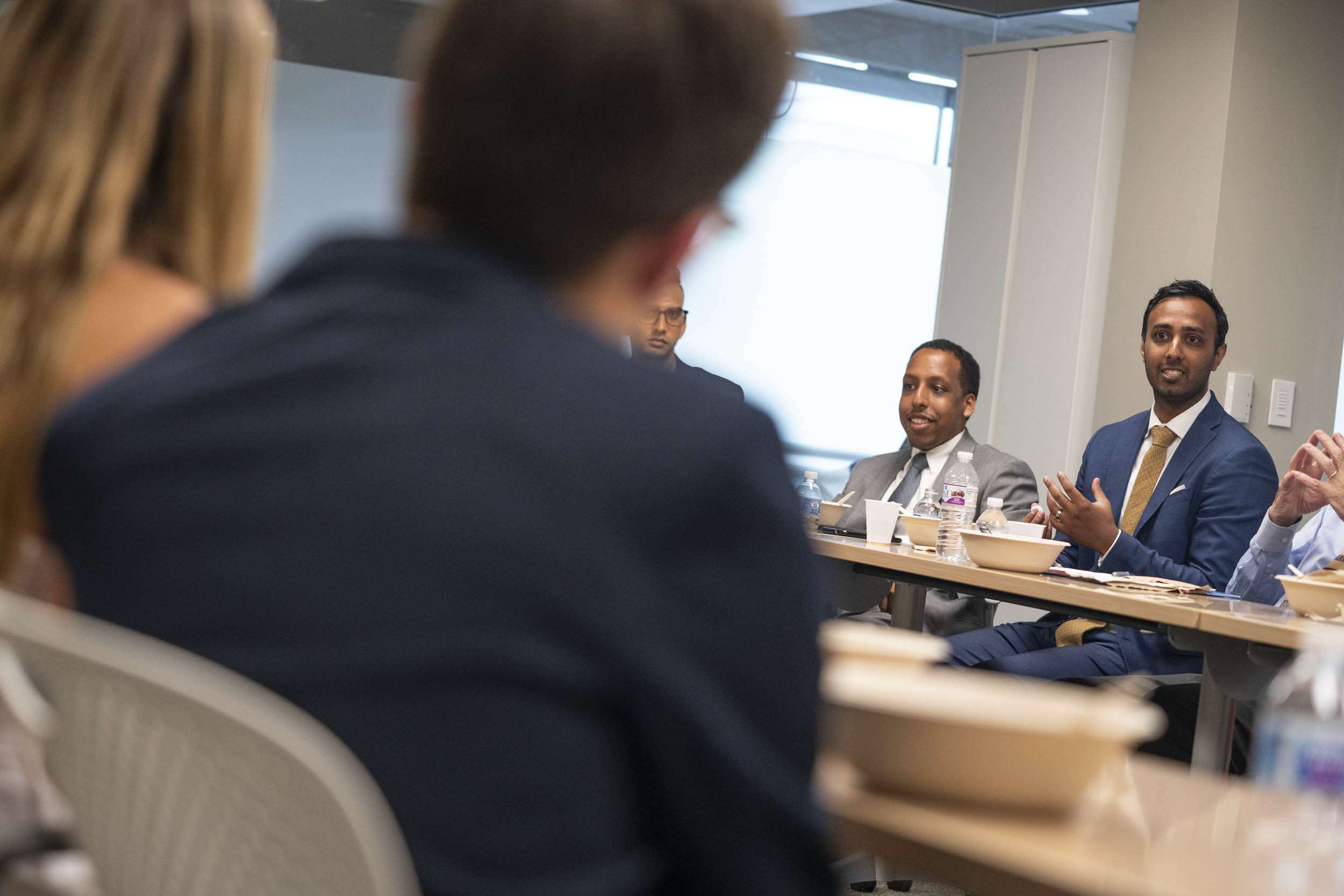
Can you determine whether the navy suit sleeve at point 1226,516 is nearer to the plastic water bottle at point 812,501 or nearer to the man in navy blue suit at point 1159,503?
the man in navy blue suit at point 1159,503

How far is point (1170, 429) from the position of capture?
3.62 m

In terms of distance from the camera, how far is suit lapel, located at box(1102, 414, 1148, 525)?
366cm

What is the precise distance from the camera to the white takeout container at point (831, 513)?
151 inches

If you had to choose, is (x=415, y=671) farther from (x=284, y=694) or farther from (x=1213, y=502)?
(x=1213, y=502)

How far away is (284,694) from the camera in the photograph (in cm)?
59

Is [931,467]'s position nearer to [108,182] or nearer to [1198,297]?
[1198,297]

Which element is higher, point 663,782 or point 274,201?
point 274,201

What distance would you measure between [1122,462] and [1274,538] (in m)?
0.80

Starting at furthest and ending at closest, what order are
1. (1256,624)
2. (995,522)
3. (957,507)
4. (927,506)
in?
(927,506) → (957,507) → (995,522) → (1256,624)

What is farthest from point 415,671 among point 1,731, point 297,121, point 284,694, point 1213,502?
point 297,121

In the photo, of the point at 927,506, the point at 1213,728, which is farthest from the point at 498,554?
the point at 927,506

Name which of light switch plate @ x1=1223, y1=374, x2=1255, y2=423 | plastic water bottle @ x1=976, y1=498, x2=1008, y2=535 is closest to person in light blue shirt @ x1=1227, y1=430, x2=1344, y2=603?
plastic water bottle @ x1=976, y1=498, x2=1008, y2=535

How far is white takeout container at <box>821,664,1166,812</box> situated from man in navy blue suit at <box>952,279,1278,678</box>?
7.54 feet

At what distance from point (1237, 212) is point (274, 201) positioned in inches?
141
